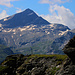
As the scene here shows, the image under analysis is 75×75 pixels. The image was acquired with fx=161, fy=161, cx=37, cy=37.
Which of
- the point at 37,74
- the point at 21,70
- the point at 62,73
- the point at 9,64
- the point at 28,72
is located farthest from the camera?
the point at 9,64

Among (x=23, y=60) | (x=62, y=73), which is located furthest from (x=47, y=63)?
(x=62, y=73)

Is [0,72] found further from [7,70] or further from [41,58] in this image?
[41,58]

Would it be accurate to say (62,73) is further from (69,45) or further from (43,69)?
(43,69)

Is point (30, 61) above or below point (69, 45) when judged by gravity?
below

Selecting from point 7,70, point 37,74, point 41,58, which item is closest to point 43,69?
point 37,74

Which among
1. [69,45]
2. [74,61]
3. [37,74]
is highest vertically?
[69,45]

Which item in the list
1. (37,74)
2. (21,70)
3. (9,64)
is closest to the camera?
(37,74)

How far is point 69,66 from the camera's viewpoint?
163 feet

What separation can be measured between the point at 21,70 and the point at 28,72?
620cm

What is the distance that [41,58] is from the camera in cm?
8050

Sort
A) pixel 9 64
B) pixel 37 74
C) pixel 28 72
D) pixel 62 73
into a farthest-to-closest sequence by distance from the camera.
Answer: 1. pixel 9 64
2. pixel 28 72
3. pixel 37 74
4. pixel 62 73

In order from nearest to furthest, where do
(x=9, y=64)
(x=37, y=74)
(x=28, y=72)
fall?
(x=37, y=74) < (x=28, y=72) < (x=9, y=64)

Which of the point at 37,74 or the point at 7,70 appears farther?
the point at 7,70

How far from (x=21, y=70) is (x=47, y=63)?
43.6ft
